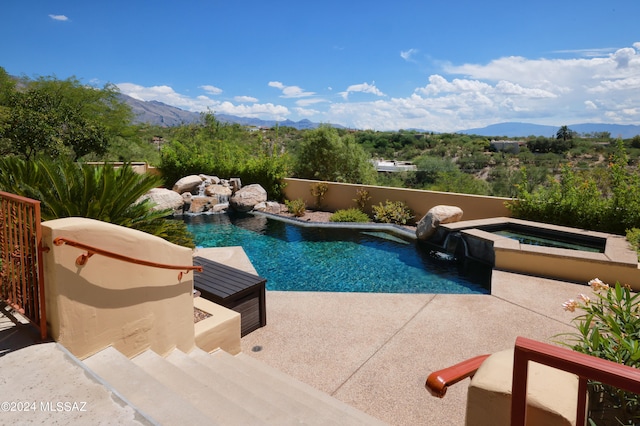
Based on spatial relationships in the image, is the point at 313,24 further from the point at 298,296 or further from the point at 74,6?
the point at 298,296

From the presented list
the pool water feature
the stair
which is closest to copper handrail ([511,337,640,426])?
the stair

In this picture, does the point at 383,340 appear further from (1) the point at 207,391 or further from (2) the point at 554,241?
(2) the point at 554,241

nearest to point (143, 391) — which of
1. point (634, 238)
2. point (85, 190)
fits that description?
point (85, 190)

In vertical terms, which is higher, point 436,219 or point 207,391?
point 436,219

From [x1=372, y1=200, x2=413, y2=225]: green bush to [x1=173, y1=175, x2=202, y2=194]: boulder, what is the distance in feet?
29.1

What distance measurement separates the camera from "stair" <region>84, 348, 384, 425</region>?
7.63 feet

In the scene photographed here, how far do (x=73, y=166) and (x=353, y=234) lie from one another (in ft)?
27.2

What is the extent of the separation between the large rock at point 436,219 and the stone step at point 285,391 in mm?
7518

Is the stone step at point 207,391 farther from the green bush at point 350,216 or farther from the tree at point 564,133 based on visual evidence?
the tree at point 564,133

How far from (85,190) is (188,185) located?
42.4ft

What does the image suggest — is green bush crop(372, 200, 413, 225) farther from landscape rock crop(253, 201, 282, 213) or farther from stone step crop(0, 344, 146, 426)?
stone step crop(0, 344, 146, 426)

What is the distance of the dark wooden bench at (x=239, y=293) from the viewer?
4.81 metres

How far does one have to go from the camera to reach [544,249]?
748 cm

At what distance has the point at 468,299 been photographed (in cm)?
617
